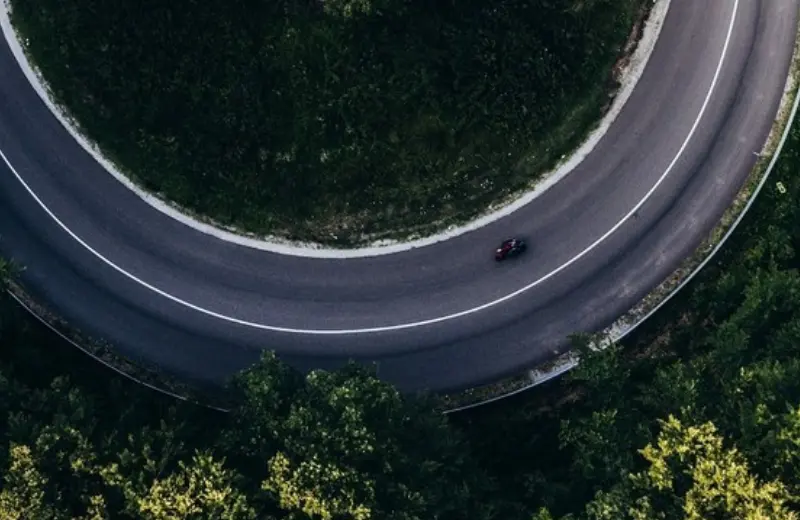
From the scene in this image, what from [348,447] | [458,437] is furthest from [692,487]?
[348,447]

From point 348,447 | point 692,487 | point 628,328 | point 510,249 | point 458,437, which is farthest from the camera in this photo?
point 628,328

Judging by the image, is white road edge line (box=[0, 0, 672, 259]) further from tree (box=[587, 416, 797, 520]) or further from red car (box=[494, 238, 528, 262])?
tree (box=[587, 416, 797, 520])

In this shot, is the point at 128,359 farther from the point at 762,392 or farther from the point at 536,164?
the point at 762,392

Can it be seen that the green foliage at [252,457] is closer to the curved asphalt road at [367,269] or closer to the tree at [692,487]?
the curved asphalt road at [367,269]

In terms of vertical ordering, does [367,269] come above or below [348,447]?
above

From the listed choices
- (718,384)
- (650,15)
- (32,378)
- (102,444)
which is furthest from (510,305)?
(32,378)

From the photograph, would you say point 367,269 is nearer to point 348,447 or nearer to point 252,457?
point 348,447

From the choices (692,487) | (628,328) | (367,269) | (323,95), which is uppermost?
(323,95)

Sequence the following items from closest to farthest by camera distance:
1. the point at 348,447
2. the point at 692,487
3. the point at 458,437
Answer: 1. the point at 692,487
2. the point at 348,447
3. the point at 458,437

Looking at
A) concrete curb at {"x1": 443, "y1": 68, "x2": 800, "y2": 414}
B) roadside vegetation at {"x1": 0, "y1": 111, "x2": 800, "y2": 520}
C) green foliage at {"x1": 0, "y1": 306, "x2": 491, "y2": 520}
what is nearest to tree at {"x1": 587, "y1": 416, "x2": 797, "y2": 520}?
roadside vegetation at {"x1": 0, "y1": 111, "x2": 800, "y2": 520}

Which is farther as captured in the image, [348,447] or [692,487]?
[348,447]
